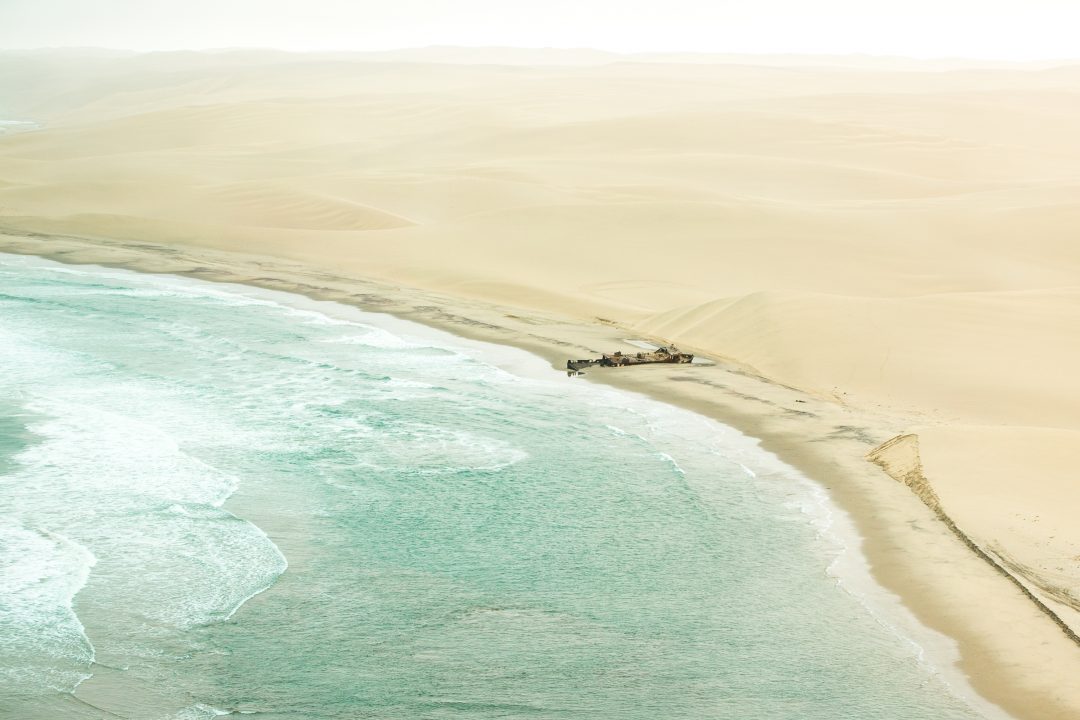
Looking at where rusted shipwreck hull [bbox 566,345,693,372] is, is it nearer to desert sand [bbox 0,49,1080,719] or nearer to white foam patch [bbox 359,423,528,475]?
desert sand [bbox 0,49,1080,719]

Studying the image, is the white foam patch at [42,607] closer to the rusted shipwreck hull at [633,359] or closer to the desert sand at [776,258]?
the desert sand at [776,258]

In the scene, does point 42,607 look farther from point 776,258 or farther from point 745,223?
point 745,223

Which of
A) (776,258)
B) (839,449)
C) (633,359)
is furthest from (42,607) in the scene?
(776,258)

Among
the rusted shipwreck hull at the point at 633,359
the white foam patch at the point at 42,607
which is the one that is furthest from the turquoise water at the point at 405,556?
the rusted shipwreck hull at the point at 633,359

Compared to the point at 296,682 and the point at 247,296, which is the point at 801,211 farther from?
the point at 296,682

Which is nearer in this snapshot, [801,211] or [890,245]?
[890,245]

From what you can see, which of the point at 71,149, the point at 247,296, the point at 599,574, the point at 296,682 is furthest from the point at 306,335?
the point at 71,149

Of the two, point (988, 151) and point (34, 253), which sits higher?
point (988, 151)
